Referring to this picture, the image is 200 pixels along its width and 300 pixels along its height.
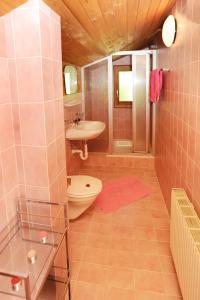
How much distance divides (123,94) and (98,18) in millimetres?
3004

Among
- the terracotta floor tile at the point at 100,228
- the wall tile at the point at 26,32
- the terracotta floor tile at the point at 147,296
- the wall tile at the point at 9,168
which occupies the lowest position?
the terracotta floor tile at the point at 147,296

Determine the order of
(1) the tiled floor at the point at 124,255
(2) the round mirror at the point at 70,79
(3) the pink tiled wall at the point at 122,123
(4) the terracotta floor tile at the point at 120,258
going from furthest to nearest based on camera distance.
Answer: (3) the pink tiled wall at the point at 122,123
(2) the round mirror at the point at 70,79
(4) the terracotta floor tile at the point at 120,258
(1) the tiled floor at the point at 124,255

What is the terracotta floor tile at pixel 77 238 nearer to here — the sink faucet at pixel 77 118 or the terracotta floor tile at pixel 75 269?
the terracotta floor tile at pixel 75 269

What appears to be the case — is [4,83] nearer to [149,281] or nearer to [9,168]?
[9,168]

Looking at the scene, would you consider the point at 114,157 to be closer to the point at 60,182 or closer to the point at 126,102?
the point at 126,102

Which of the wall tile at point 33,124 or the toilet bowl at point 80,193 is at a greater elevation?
the wall tile at point 33,124

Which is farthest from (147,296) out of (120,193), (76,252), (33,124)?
(120,193)

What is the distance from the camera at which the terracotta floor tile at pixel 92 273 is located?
1.84 metres

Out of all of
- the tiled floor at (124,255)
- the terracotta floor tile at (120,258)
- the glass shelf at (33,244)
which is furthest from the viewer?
the terracotta floor tile at (120,258)

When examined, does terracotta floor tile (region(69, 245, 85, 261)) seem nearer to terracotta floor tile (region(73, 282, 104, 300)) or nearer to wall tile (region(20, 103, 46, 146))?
terracotta floor tile (region(73, 282, 104, 300))

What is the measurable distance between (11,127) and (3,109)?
0.13m

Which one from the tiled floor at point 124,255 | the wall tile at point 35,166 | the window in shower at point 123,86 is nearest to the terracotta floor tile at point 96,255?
the tiled floor at point 124,255

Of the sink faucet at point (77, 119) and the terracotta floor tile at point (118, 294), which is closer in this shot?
the terracotta floor tile at point (118, 294)

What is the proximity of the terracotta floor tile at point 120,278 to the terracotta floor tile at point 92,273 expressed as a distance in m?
0.04
